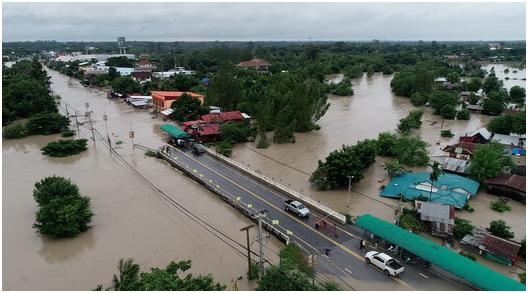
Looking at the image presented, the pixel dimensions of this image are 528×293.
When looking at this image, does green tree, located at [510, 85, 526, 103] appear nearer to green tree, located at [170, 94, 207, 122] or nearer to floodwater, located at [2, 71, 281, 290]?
green tree, located at [170, 94, 207, 122]

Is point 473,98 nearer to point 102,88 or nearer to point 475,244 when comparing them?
point 475,244

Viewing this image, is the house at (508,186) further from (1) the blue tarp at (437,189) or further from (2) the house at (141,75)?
(2) the house at (141,75)

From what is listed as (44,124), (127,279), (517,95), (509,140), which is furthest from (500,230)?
(517,95)

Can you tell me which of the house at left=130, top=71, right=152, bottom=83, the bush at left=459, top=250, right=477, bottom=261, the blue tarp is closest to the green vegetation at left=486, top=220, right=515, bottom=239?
the bush at left=459, top=250, right=477, bottom=261

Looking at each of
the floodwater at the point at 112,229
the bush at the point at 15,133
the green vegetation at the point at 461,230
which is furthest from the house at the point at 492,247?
the bush at the point at 15,133

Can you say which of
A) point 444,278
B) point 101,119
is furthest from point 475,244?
point 101,119
